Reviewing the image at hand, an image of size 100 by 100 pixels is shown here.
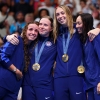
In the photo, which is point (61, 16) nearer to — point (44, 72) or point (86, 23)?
point (86, 23)

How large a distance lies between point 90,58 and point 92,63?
3.0 inches

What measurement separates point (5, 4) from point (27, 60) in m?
4.68

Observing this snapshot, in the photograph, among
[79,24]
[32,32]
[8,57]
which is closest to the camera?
[8,57]

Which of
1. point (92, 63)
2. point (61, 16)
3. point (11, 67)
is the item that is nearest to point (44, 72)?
point (11, 67)

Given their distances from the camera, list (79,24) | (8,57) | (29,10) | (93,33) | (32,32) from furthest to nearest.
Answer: (29,10), (32,32), (79,24), (8,57), (93,33)

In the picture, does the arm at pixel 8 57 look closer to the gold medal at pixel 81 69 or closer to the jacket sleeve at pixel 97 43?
the gold medal at pixel 81 69

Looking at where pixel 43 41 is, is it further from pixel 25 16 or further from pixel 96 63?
pixel 25 16

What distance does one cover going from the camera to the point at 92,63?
182 inches

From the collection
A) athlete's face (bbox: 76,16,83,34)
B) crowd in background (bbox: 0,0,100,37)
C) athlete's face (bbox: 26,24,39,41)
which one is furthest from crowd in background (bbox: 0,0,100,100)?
athlete's face (bbox: 76,16,83,34)

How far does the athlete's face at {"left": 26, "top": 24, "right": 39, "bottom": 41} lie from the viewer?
4930 mm

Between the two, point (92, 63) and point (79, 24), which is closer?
point (92, 63)

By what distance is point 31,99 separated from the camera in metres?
4.85

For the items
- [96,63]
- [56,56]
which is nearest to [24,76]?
[56,56]

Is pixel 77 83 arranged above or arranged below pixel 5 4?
below
